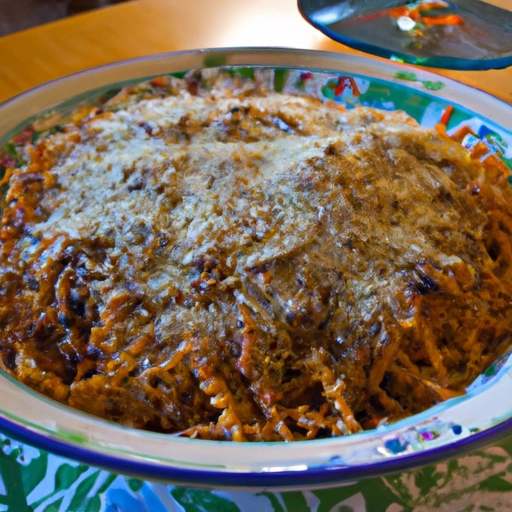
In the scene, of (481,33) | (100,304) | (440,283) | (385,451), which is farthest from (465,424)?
(481,33)

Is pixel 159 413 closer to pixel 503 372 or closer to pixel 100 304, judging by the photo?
pixel 100 304

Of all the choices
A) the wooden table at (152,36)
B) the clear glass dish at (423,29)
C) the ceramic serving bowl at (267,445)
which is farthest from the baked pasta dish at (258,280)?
the wooden table at (152,36)

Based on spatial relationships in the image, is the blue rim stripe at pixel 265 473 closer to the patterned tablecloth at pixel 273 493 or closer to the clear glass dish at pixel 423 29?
the patterned tablecloth at pixel 273 493

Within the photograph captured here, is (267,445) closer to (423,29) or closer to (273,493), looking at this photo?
(273,493)

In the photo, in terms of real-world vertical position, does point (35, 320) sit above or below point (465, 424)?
below

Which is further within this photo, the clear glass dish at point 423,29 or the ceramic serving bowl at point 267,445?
the clear glass dish at point 423,29

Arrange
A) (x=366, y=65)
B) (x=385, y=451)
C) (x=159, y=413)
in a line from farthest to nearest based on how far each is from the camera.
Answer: (x=366, y=65)
(x=159, y=413)
(x=385, y=451)

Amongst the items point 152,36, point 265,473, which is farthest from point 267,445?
point 152,36
